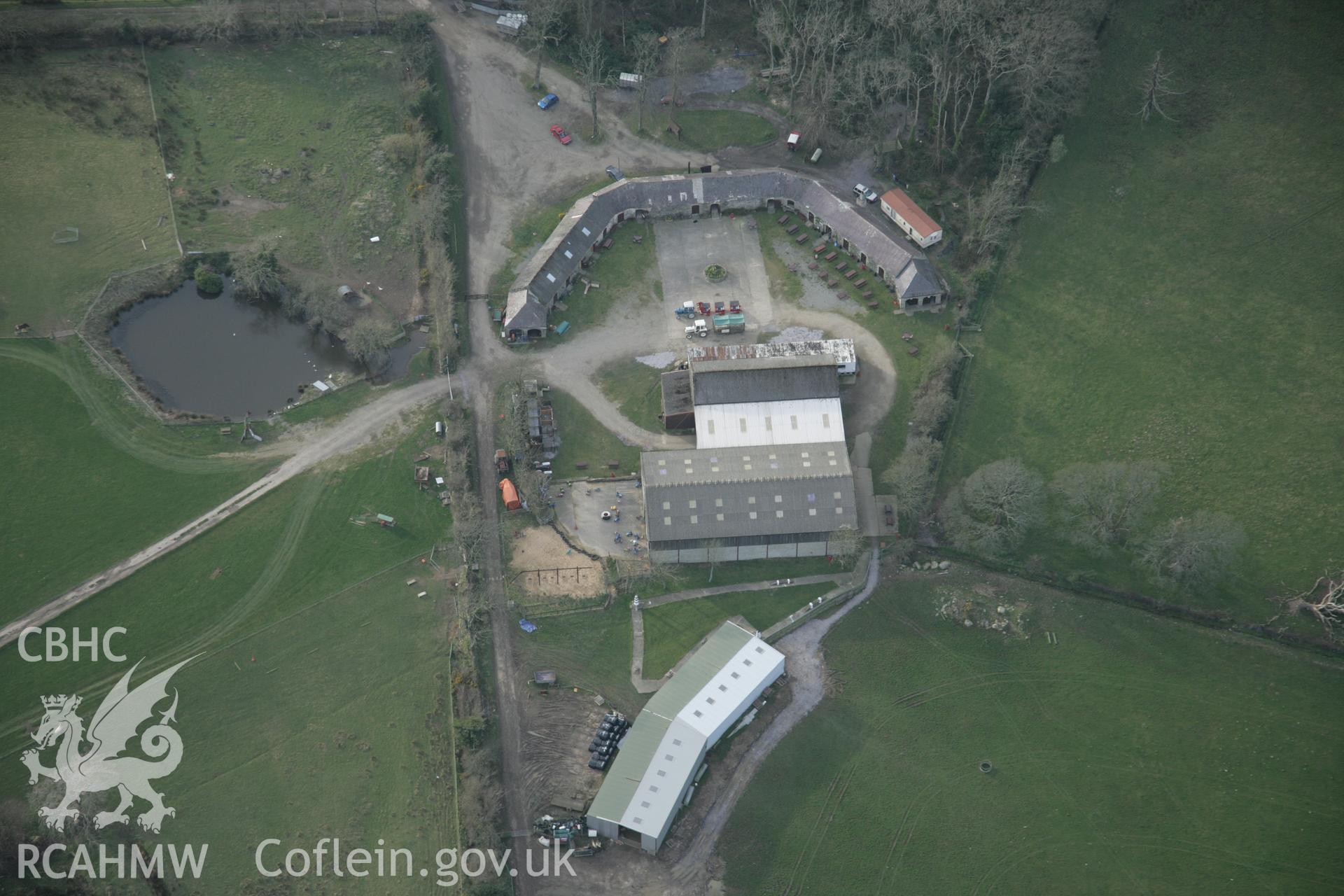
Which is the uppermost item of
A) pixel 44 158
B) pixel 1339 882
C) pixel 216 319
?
pixel 44 158

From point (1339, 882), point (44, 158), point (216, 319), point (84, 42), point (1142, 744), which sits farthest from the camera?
point (84, 42)

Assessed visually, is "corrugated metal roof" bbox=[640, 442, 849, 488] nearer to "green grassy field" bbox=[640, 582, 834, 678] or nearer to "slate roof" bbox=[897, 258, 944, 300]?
"green grassy field" bbox=[640, 582, 834, 678]

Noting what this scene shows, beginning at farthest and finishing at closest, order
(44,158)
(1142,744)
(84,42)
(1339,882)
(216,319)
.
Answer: (84,42) → (44,158) → (216,319) → (1142,744) → (1339,882)

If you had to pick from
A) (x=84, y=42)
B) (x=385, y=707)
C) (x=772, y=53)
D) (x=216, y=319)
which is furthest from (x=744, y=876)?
(x=84, y=42)

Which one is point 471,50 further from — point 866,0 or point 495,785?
point 495,785

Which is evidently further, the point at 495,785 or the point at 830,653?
the point at 830,653

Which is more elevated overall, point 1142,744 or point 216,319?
point 216,319

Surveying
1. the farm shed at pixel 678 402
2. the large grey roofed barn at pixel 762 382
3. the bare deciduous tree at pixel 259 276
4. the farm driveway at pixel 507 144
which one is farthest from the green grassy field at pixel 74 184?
the large grey roofed barn at pixel 762 382

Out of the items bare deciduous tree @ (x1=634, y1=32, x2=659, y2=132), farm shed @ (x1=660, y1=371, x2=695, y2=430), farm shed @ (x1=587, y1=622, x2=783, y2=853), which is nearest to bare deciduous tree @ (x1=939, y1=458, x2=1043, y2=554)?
farm shed @ (x1=587, y1=622, x2=783, y2=853)
